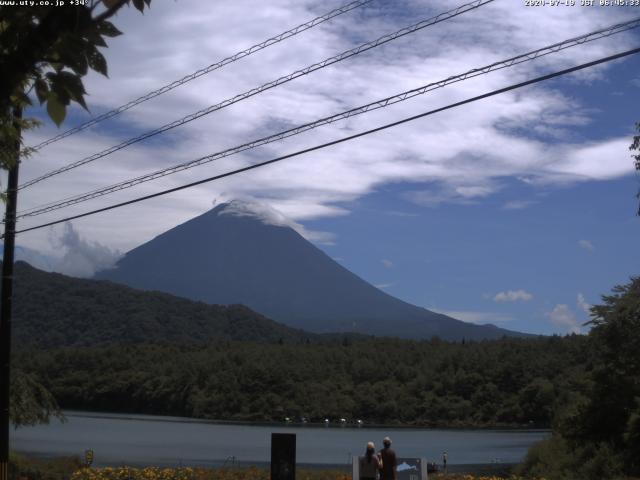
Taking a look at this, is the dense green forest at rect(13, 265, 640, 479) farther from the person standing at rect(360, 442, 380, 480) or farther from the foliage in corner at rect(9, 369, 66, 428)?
the person standing at rect(360, 442, 380, 480)

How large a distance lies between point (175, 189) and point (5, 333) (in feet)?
18.3

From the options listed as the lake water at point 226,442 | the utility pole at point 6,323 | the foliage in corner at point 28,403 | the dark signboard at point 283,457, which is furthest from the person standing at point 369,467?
the lake water at point 226,442

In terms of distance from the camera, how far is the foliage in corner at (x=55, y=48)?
309 cm

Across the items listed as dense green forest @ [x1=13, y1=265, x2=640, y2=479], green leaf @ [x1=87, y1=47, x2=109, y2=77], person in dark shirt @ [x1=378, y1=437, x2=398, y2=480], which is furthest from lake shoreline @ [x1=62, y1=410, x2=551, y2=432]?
green leaf @ [x1=87, y1=47, x2=109, y2=77]

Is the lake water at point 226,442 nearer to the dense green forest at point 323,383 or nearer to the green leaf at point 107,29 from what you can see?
the dense green forest at point 323,383

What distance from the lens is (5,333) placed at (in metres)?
17.7

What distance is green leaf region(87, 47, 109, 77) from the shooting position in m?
3.37

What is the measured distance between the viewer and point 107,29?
3348 mm

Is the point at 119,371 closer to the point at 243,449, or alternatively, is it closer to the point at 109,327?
the point at 243,449

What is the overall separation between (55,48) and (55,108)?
240mm

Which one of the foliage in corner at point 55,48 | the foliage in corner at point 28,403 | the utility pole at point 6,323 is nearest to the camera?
the foliage in corner at point 55,48

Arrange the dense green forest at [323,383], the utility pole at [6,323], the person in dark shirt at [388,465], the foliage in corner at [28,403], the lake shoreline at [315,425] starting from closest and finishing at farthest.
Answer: the person in dark shirt at [388,465]
the utility pole at [6,323]
the foliage in corner at [28,403]
the lake shoreline at [315,425]
the dense green forest at [323,383]

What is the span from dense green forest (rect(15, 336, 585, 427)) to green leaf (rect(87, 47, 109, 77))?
96.0 meters

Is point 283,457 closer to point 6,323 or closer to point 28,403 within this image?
point 6,323
